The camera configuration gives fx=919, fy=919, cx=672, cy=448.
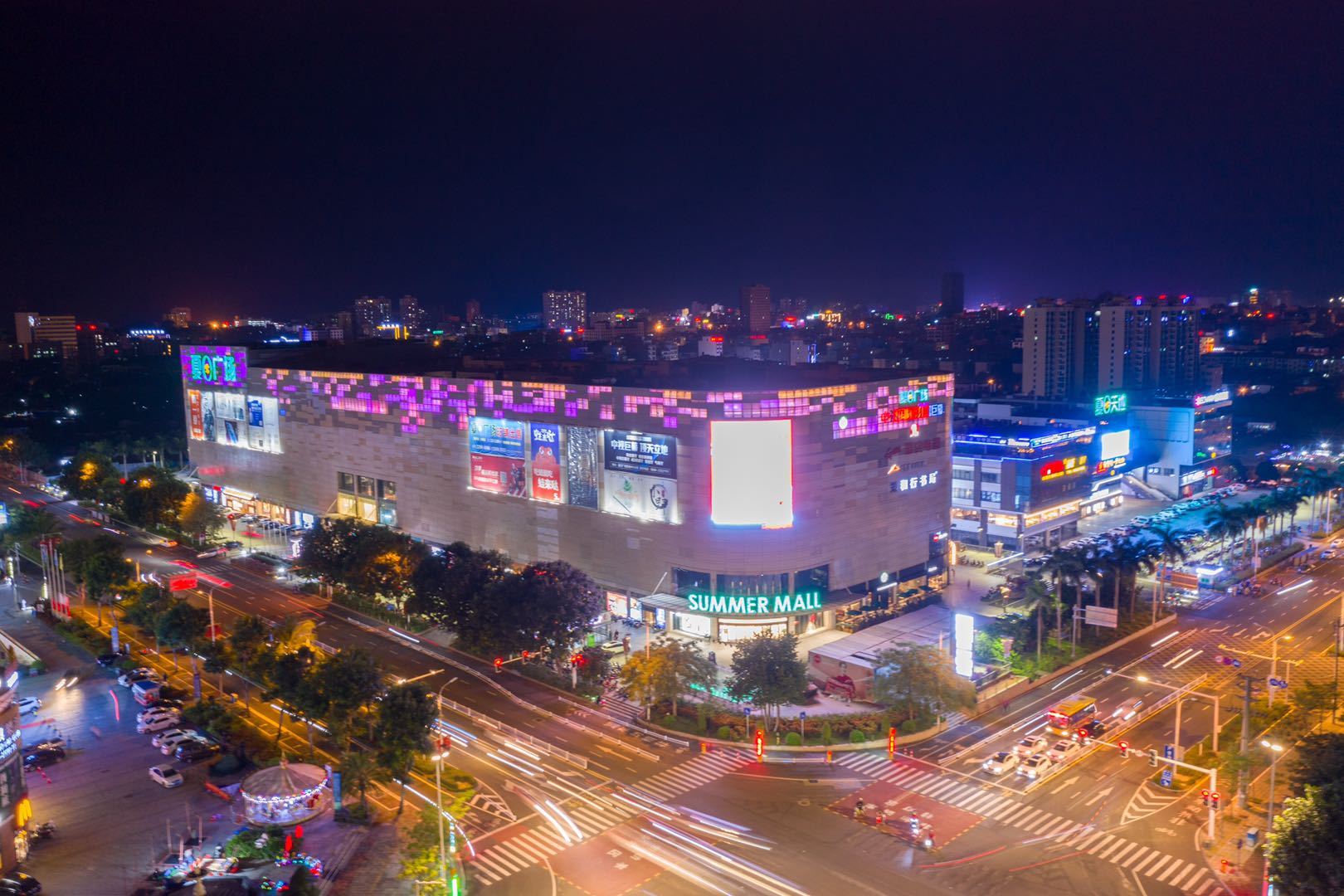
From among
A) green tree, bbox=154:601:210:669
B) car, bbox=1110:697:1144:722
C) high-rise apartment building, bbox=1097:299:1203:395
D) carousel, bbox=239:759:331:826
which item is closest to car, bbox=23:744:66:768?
green tree, bbox=154:601:210:669

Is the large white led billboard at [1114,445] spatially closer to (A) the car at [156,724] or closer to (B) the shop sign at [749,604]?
(B) the shop sign at [749,604]

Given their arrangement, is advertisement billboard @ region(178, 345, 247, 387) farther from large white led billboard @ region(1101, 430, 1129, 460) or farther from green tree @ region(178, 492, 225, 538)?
large white led billboard @ region(1101, 430, 1129, 460)

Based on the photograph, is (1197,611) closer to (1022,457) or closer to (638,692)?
(1022,457)

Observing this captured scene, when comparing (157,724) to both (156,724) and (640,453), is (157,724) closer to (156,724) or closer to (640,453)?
(156,724)

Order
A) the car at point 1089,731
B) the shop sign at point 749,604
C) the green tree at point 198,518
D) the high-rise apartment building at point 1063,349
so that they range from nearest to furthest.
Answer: the car at point 1089,731 → the shop sign at point 749,604 → the green tree at point 198,518 → the high-rise apartment building at point 1063,349

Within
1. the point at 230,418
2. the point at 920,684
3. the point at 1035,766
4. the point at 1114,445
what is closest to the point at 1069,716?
the point at 1035,766

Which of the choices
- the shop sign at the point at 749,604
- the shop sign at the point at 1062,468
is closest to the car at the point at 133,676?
the shop sign at the point at 749,604

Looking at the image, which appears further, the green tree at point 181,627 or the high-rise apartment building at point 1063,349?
the high-rise apartment building at point 1063,349
